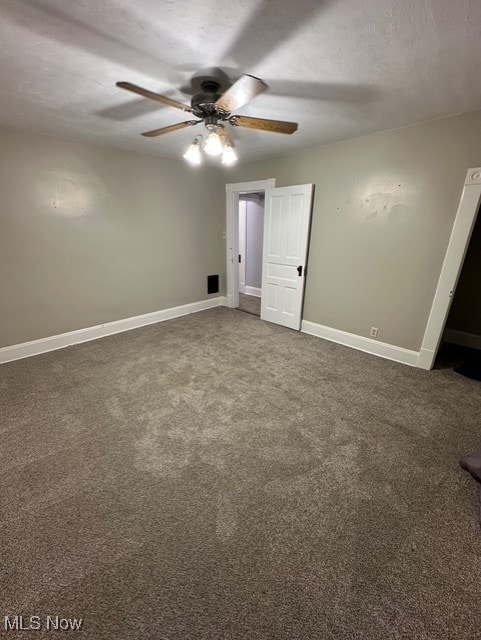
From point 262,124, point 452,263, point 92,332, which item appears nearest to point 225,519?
point 262,124

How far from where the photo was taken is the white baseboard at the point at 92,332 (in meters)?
3.14

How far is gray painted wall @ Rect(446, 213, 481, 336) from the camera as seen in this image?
3.47 metres

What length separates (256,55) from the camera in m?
1.55

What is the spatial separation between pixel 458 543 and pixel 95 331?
13.3ft

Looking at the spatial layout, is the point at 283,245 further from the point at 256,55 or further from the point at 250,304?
the point at 256,55

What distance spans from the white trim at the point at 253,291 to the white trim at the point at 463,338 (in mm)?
3474

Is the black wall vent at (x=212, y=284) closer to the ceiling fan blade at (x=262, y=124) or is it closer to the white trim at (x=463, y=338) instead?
the ceiling fan blade at (x=262, y=124)

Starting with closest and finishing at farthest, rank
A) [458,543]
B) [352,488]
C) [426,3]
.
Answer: [426,3] → [458,543] → [352,488]

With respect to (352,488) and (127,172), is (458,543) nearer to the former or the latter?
(352,488)

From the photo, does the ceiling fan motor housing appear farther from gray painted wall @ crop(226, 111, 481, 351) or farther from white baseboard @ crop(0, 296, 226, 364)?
white baseboard @ crop(0, 296, 226, 364)

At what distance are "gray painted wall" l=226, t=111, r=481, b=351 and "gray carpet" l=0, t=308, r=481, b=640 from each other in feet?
3.00

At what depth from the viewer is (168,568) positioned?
1.25 meters

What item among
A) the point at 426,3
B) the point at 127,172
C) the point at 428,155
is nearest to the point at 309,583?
the point at 426,3

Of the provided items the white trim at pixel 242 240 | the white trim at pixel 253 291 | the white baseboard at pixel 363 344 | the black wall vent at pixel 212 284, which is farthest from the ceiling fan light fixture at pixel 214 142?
the white trim at pixel 253 291
